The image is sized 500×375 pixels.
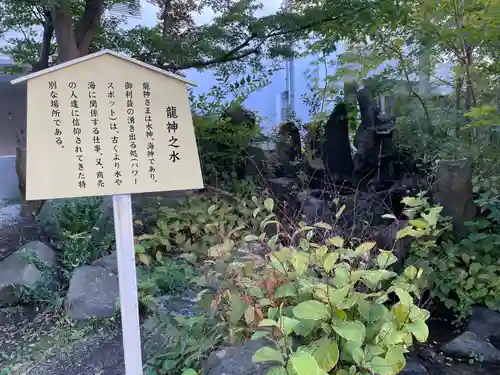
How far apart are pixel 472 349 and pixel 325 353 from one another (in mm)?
2239

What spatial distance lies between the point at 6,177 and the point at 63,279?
5352 millimetres

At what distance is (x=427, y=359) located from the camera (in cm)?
346

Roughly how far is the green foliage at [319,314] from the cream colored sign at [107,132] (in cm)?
69

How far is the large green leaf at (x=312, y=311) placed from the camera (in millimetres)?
1930

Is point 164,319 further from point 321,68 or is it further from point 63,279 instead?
point 321,68

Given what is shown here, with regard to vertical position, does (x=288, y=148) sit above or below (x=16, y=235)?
above

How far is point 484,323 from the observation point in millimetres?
3793

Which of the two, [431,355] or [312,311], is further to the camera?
[431,355]

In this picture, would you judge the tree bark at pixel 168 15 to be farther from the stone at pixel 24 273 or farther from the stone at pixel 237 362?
the stone at pixel 237 362

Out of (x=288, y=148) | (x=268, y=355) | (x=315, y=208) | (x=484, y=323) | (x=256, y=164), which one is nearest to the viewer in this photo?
(x=268, y=355)

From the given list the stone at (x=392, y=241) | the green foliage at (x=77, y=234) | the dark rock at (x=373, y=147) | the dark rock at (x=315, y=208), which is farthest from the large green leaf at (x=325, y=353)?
the dark rock at (x=373, y=147)

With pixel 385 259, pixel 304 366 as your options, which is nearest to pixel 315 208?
pixel 385 259

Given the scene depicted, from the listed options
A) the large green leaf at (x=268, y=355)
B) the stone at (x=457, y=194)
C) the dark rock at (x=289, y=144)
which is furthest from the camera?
the dark rock at (x=289, y=144)

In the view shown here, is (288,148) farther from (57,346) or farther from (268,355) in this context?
(268,355)
